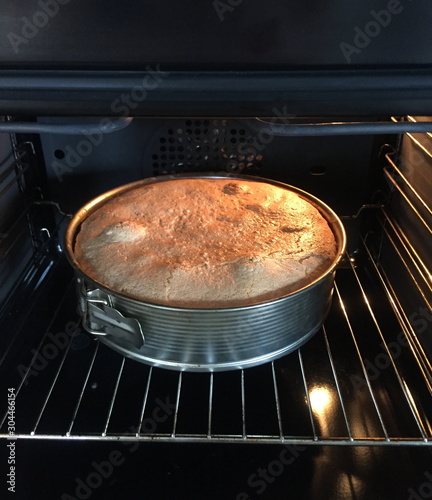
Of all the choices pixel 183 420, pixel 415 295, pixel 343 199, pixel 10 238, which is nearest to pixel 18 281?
pixel 10 238

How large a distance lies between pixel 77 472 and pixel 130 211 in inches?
21.3

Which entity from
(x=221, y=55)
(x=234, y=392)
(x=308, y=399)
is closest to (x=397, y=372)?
(x=308, y=399)

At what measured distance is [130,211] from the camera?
3.74 feet

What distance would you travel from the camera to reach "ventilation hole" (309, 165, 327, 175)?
4.00 feet

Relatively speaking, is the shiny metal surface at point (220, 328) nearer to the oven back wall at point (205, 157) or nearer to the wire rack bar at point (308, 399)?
the wire rack bar at point (308, 399)

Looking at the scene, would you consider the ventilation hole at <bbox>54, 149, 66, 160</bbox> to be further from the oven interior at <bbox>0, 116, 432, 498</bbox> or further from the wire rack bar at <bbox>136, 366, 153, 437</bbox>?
the wire rack bar at <bbox>136, 366, 153, 437</bbox>

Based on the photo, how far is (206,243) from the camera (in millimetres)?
1039

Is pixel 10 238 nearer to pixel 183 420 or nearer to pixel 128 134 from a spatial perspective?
pixel 128 134

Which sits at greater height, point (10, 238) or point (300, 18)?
point (300, 18)

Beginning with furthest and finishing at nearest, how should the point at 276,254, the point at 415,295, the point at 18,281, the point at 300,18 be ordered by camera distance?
the point at 18,281 < the point at 415,295 < the point at 276,254 < the point at 300,18

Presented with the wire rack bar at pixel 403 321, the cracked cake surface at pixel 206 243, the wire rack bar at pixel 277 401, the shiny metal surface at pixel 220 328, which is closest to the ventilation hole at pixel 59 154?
the cracked cake surface at pixel 206 243

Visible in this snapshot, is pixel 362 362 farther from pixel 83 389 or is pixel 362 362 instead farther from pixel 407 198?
pixel 83 389

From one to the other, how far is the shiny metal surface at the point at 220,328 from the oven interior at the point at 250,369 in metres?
0.07

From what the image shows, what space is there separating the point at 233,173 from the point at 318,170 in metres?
0.21
